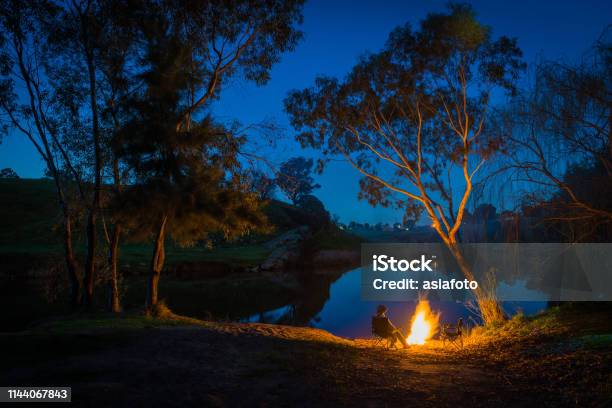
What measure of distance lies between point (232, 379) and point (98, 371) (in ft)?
6.23

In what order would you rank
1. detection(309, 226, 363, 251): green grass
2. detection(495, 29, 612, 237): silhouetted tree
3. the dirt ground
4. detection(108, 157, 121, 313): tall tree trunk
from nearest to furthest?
the dirt ground < detection(495, 29, 612, 237): silhouetted tree < detection(108, 157, 121, 313): tall tree trunk < detection(309, 226, 363, 251): green grass

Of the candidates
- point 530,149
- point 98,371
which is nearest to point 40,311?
point 98,371

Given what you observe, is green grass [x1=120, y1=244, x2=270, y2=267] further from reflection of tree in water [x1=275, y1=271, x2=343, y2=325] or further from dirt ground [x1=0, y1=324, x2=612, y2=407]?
dirt ground [x1=0, y1=324, x2=612, y2=407]

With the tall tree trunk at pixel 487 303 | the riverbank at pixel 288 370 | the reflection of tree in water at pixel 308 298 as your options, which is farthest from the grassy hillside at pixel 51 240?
the riverbank at pixel 288 370

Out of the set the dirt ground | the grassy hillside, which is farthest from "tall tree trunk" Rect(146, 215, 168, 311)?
the grassy hillside

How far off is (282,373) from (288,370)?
8.3 inches

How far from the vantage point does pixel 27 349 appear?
23.0 feet

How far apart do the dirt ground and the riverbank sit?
2 centimetres

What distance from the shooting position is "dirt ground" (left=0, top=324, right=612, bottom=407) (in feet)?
17.2

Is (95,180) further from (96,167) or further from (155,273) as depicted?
(155,273)

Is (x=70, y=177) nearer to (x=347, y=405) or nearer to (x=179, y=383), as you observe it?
(x=179, y=383)

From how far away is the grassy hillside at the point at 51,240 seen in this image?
39781mm

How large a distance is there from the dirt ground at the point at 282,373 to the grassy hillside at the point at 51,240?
27641mm

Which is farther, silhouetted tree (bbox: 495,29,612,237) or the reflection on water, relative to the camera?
the reflection on water
